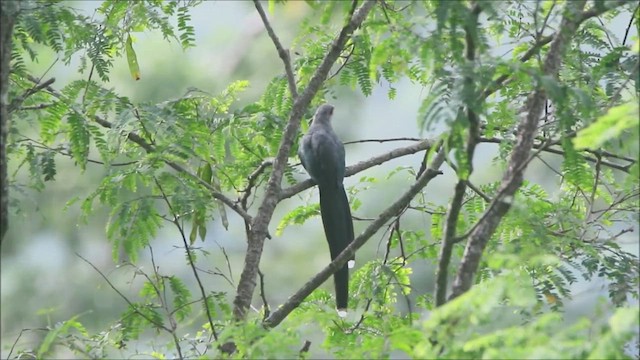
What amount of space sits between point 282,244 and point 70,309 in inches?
162

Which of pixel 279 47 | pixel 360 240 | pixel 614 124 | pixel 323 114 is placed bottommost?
pixel 614 124

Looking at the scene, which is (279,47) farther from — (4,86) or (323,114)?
(4,86)

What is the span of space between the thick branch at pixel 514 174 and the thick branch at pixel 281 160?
4.41 feet

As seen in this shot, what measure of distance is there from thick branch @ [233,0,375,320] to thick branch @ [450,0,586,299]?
52.9 inches

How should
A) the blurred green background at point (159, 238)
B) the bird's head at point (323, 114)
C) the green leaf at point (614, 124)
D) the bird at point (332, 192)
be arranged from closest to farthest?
1. the green leaf at point (614, 124)
2. the bird at point (332, 192)
3. the bird's head at point (323, 114)
4. the blurred green background at point (159, 238)

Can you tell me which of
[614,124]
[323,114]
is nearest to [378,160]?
[323,114]

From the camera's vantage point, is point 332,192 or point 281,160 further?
A: point 332,192

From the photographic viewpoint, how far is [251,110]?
626cm

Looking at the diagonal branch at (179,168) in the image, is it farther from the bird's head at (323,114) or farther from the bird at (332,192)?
the bird's head at (323,114)

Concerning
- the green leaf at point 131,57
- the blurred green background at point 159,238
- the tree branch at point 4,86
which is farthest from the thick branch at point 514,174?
the blurred green background at point 159,238

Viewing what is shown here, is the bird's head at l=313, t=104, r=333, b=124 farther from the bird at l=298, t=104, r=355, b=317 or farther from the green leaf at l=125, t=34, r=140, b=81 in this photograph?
the green leaf at l=125, t=34, r=140, b=81

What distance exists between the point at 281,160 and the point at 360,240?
80 centimetres

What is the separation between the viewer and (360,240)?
5.09 metres

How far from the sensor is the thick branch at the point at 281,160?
550 cm
